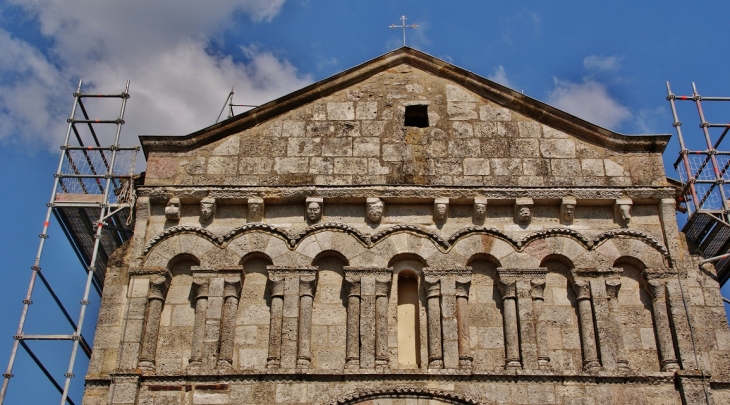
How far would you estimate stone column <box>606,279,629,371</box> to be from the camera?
12.0 m

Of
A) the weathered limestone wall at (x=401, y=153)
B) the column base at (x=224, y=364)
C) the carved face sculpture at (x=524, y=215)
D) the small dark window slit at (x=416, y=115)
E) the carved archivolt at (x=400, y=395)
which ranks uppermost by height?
the small dark window slit at (x=416, y=115)

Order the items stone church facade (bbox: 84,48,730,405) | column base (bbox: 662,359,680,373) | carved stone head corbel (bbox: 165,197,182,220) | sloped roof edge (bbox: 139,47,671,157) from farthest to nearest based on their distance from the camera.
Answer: sloped roof edge (bbox: 139,47,671,157) → carved stone head corbel (bbox: 165,197,182,220) → column base (bbox: 662,359,680,373) → stone church facade (bbox: 84,48,730,405)

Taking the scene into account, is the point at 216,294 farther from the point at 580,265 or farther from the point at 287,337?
the point at 580,265

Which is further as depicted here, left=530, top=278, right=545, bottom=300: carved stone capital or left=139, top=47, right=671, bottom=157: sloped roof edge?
left=139, top=47, right=671, bottom=157: sloped roof edge

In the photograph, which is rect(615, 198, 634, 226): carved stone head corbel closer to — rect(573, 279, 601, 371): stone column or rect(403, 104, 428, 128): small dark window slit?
rect(573, 279, 601, 371): stone column

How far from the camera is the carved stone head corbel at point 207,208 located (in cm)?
1314

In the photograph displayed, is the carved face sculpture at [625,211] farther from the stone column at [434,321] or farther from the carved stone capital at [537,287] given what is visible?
the stone column at [434,321]

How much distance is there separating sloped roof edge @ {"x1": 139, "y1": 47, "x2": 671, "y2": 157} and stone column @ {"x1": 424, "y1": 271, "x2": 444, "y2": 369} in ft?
11.1

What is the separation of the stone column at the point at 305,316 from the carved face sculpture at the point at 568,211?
12.0 ft

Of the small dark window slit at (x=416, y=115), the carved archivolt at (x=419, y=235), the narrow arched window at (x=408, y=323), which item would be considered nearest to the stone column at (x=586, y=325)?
the carved archivolt at (x=419, y=235)

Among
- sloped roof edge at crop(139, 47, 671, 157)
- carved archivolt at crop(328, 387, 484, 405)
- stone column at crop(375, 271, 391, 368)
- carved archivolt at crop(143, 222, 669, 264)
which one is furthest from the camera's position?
sloped roof edge at crop(139, 47, 671, 157)

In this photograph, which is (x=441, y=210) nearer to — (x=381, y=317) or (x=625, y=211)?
(x=381, y=317)

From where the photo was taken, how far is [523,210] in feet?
43.0

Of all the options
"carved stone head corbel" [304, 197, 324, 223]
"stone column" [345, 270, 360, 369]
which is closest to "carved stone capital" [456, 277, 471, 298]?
"stone column" [345, 270, 360, 369]
